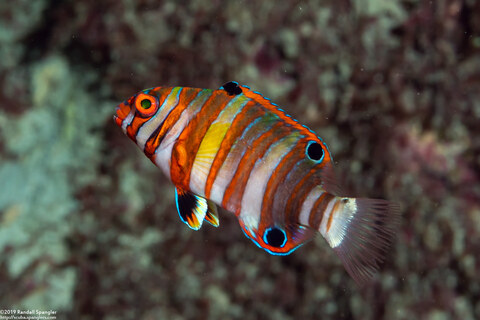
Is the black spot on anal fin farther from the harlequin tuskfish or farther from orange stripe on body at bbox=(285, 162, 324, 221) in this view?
orange stripe on body at bbox=(285, 162, 324, 221)

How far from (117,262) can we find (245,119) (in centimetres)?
249

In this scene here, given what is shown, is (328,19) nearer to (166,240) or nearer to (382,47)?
(382,47)

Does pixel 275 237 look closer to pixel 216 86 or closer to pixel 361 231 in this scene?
pixel 361 231

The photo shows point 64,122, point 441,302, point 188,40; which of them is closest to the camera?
point 441,302

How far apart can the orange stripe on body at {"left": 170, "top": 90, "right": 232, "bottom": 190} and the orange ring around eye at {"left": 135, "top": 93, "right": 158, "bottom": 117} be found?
18cm

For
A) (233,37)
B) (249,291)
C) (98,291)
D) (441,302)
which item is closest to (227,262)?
(249,291)

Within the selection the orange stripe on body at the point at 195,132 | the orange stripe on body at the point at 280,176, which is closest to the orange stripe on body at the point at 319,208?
the orange stripe on body at the point at 280,176

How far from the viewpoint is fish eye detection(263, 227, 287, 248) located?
1695 millimetres

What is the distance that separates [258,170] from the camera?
175 centimetres

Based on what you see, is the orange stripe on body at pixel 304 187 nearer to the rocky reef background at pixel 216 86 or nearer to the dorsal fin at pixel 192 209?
the dorsal fin at pixel 192 209

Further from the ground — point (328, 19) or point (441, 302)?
point (328, 19)

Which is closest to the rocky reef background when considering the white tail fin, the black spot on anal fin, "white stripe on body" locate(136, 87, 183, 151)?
the white tail fin

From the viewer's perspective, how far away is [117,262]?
3.58 metres

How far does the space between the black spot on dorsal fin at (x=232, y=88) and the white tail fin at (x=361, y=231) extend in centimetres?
70
